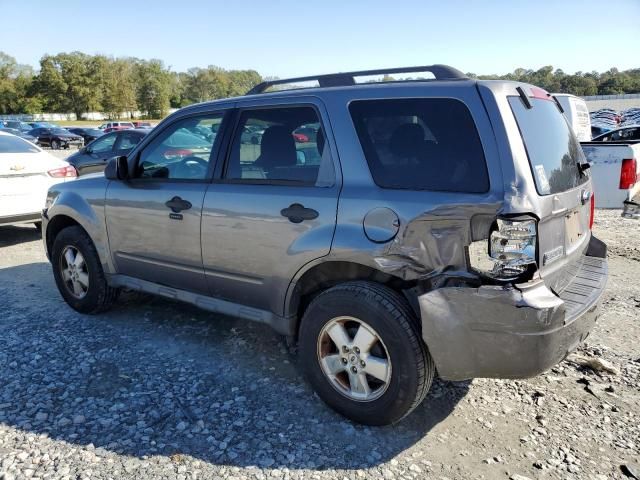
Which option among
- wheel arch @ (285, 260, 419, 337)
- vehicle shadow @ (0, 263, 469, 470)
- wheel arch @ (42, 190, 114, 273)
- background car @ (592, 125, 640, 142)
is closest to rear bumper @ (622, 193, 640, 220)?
vehicle shadow @ (0, 263, 469, 470)

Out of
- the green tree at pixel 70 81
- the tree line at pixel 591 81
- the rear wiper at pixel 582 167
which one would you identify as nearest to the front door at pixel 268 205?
the rear wiper at pixel 582 167

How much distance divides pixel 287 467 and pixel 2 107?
4249 inches

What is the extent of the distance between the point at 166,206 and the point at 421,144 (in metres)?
2.03

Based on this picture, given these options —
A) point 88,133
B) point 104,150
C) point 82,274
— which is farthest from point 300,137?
point 88,133

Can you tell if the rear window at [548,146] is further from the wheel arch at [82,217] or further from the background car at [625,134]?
the background car at [625,134]

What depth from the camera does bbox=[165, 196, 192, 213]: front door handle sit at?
12.3 ft

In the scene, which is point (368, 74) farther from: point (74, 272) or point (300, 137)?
point (74, 272)

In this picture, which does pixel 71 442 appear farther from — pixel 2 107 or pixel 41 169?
pixel 2 107

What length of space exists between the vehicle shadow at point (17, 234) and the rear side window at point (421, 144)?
22.3 ft

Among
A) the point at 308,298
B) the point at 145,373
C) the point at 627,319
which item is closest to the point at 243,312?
the point at 308,298

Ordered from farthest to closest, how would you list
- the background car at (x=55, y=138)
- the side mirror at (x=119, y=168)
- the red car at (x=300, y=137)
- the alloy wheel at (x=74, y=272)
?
the background car at (x=55, y=138) → the alloy wheel at (x=74, y=272) → the side mirror at (x=119, y=168) → the red car at (x=300, y=137)

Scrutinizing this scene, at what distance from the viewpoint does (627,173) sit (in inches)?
247

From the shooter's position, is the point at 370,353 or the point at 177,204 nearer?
the point at 370,353

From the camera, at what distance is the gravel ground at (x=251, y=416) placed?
8.96 feet
